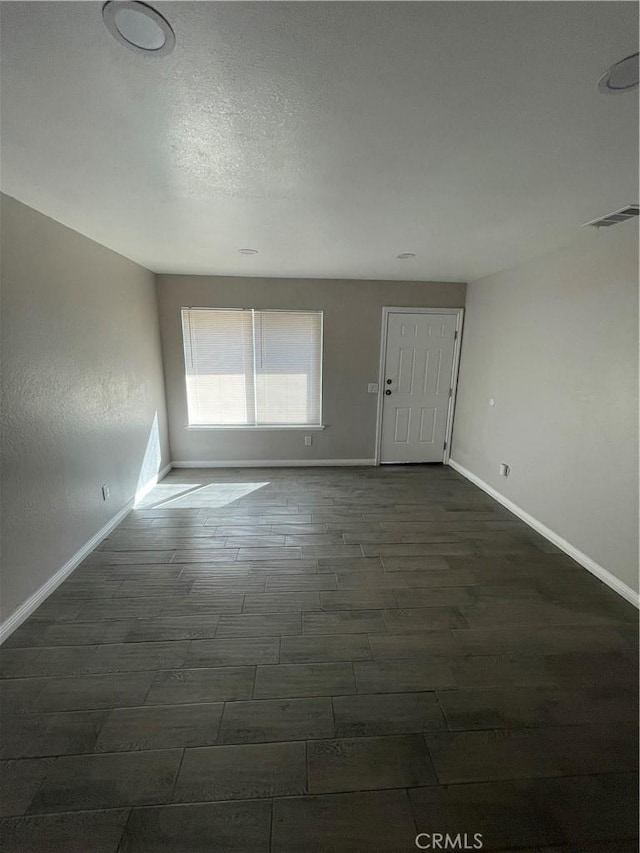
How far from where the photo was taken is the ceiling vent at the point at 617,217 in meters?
1.91

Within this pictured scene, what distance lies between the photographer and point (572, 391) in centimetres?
261

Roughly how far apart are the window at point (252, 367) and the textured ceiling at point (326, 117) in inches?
72.3

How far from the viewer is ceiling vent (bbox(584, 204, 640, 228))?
75.2 inches

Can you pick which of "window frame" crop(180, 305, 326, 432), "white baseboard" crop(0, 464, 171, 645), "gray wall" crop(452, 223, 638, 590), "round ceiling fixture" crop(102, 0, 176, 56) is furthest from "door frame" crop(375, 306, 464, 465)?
"round ceiling fixture" crop(102, 0, 176, 56)

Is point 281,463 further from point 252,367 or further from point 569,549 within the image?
point 569,549

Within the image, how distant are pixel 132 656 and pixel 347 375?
11.4 feet

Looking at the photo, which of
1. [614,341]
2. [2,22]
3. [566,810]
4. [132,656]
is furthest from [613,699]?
[2,22]

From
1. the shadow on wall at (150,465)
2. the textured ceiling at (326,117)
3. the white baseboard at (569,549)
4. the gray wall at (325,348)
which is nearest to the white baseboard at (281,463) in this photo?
the gray wall at (325,348)

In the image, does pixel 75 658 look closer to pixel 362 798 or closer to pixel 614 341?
pixel 362 798

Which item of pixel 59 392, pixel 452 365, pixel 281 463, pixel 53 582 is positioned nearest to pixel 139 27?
pixel 59 392

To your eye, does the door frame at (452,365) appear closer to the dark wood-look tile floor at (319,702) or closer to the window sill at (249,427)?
the window sill at (249,427)

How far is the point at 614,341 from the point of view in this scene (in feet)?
7.45

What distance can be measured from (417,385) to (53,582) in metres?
4.14

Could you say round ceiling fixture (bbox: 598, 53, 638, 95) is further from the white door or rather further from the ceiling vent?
the white door
